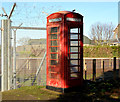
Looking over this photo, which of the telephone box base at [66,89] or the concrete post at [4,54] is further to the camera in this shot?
the concrete post at [4,54]

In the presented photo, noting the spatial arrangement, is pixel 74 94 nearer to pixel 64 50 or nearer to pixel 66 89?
pixel 66 89

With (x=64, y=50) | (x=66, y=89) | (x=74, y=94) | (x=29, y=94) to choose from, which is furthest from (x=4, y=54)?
(x=74, y=94)

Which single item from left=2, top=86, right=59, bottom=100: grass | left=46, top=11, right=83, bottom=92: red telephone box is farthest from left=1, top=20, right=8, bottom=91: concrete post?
left=46, top=11, right=83, bottom=92: red telephone box

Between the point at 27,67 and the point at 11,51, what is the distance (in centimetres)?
96

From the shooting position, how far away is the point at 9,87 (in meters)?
6.79

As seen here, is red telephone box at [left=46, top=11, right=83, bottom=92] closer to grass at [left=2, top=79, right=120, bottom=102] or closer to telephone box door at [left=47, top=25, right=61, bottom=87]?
telephone box door at [left=47, top=25, right=61, bottom=87]

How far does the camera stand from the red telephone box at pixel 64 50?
20.5ft

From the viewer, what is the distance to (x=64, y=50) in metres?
6.24

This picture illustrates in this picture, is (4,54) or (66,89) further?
(4,54)

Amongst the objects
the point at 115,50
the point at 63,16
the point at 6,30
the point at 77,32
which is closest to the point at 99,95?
the point at 77,32

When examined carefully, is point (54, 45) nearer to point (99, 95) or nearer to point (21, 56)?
point (21, 56)

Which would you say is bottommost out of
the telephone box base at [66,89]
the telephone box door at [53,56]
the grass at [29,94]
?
the grass at [29,94]

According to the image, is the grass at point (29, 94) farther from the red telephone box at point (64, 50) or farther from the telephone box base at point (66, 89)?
the red telephone box at point (64, 50)

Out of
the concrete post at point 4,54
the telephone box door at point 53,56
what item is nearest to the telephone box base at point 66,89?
the telephone box door at point 53,56
